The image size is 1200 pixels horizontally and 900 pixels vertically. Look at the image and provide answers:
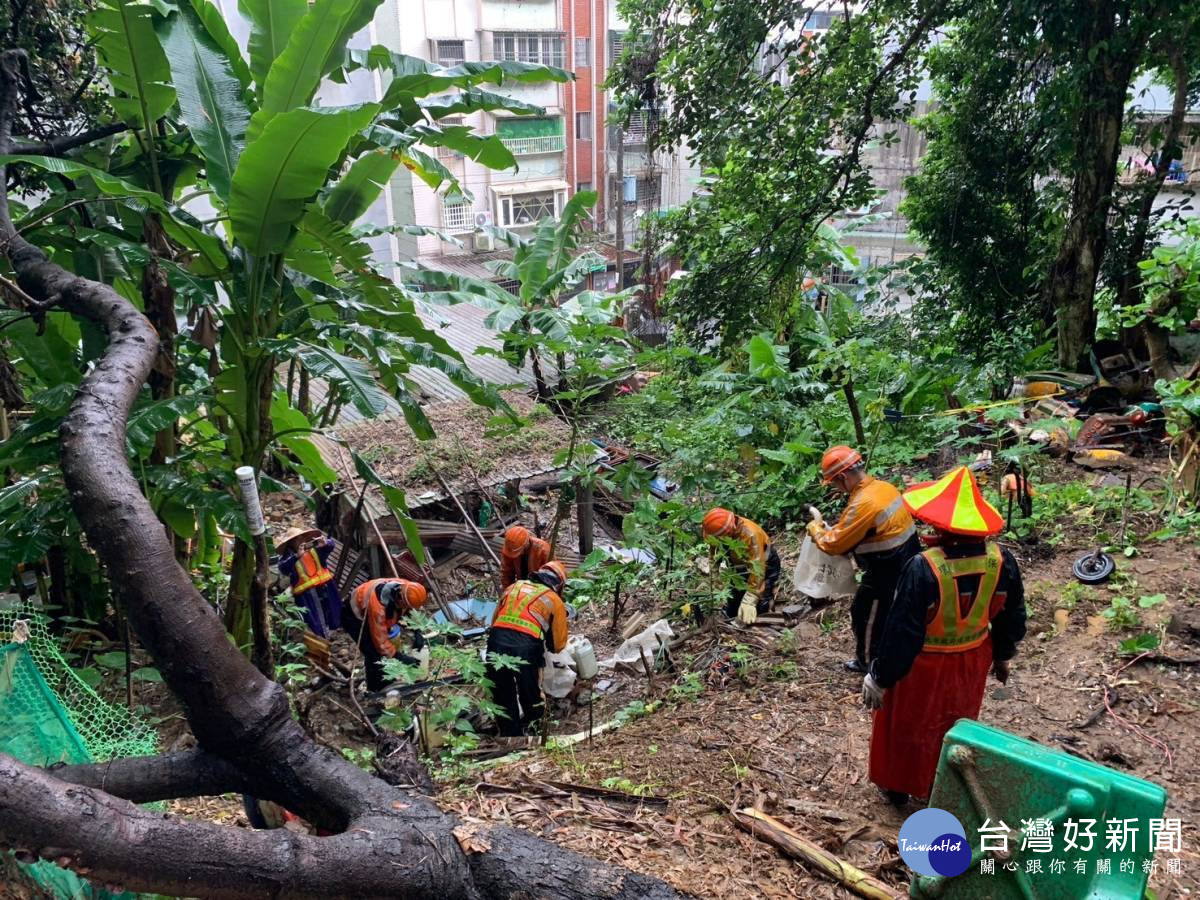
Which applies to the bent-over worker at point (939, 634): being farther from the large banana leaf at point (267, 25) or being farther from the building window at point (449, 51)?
the building window at point (449, 51)

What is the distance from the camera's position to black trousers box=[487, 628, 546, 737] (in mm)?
5207

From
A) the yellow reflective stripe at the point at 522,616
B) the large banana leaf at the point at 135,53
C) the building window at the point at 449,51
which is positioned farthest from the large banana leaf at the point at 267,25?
the building window at the point at 449,51

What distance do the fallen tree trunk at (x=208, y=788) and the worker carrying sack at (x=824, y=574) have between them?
223cm

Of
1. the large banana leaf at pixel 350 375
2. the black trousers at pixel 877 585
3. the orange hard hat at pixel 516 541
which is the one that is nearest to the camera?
the large banana leaf at pixel 350 375

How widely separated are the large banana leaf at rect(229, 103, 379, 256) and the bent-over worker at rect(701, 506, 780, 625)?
12.2 ft

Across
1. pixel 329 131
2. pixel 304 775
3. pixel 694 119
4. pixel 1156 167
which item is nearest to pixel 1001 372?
pixel 1156 167

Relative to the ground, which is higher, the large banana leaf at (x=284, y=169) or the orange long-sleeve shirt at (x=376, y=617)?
the large banana leaf at (x=284, y=169)

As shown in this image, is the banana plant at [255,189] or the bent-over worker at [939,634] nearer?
the bent-over worker at [939,634]

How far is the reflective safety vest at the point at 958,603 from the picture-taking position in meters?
3.28

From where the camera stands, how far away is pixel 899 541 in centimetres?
401

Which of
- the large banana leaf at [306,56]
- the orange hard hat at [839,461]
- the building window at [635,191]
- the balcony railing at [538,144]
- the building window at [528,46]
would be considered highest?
the building window at [528,46]

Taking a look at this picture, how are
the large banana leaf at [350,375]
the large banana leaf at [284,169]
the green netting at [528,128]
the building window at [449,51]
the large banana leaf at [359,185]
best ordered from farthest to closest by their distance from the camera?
the green netting at [528,128] < the building window at [449,51] < the large banana leaf at [359,185] < the large banana leaf at [350,375] < the large banana leaf at [284,169]

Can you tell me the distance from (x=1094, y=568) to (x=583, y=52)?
20.6m

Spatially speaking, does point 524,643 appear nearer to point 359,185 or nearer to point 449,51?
point 359,185
